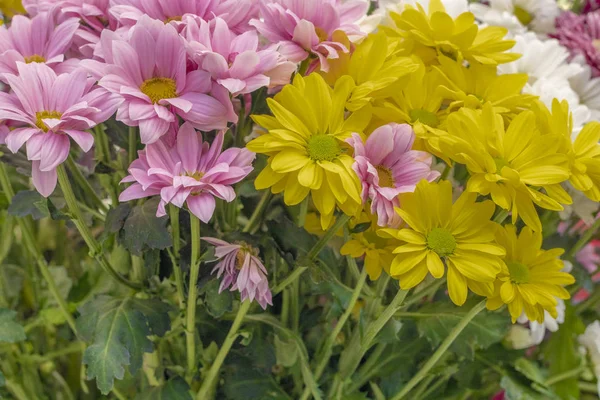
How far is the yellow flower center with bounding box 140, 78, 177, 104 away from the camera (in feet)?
1.15

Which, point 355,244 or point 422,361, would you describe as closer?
point 355,244

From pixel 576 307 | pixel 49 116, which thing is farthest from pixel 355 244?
pixel 576 307

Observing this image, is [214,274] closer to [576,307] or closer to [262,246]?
[262,246]

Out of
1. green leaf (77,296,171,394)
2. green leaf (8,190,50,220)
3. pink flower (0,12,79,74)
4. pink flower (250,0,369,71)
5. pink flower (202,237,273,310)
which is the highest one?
pink flower (250,0,369,71)

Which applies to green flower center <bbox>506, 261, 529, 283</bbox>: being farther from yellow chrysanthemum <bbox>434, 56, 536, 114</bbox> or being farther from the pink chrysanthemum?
the pink chrysanthemum

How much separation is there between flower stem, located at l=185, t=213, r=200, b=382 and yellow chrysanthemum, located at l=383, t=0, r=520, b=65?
7.2 inches

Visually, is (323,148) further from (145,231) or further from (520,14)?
(520,14)

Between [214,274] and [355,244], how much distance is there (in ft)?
0.32

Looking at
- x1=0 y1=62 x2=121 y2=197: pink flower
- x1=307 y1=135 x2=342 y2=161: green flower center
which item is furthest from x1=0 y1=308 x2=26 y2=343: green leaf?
x1=307 y1=135 x2=342 y2=161: green flower center

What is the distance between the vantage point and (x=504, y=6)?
0.61 metres

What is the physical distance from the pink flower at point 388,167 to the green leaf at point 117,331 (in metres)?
0.19

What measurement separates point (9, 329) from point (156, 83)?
236mm

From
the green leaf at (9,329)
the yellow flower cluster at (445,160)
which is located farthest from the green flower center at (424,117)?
the green leaf at (9,329)

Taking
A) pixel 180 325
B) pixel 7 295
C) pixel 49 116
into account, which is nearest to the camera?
pixel 49 116
